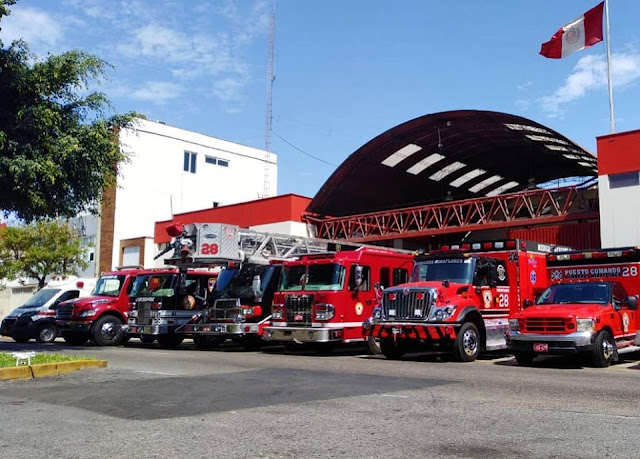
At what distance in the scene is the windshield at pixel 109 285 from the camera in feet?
71.4

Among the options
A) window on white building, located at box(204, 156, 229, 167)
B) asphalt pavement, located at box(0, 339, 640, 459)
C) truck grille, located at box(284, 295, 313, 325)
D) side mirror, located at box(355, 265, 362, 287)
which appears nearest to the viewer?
asphalt pavement, located at box(0, 339, 640, 459)

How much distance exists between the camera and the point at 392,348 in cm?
1559

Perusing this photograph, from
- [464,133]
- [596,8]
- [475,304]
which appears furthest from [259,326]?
[596,8]

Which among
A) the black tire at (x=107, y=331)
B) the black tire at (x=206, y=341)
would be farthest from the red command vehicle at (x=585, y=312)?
the black tire at (x=107, y=331)

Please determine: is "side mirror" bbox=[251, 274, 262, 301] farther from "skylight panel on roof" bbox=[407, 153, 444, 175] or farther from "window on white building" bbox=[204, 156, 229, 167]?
"window on white building" bbox=[204, 156, 229, 167]

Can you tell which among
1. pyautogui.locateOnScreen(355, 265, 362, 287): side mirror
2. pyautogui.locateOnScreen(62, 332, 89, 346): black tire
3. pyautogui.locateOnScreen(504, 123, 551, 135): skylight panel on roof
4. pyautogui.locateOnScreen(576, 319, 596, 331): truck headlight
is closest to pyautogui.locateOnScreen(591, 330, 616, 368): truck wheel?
pyautogui.locateOnScreen(576, 319, 596, 331): truck headlight

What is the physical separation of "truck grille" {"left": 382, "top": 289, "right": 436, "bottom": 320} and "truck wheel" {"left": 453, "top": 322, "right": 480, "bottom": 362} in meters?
0.88

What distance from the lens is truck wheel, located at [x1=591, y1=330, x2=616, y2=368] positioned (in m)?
13.0

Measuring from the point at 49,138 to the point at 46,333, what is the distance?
12364 millimetres

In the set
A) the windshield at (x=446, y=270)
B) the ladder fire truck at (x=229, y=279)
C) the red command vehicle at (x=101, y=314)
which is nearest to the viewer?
the windshield at (x=446, y=270)

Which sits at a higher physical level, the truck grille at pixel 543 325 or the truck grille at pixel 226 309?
the truck grille at pixel 226 309

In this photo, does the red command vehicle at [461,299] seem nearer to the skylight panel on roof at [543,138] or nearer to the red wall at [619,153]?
the red wall at [619,153]

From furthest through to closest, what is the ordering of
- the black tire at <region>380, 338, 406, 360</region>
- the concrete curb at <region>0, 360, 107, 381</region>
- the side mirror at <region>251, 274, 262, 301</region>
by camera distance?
the side mirror at <region>251, 274, 262, 301</region> < the black tire at <region>380, 338, 406, 360</region> < the concrete curb at <region>0, 360, 107, 381</region>

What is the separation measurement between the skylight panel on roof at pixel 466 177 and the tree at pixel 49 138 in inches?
974
